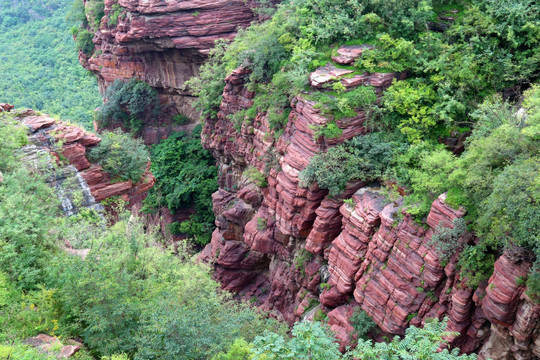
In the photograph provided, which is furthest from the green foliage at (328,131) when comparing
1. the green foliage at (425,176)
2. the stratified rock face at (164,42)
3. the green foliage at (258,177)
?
the stratified rock face at (164,42)

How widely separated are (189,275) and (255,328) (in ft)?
9.67

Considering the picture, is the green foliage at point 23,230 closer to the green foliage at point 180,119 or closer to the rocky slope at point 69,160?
the rocky slope at point 69,160

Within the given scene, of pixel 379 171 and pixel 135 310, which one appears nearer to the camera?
pixel 135 310

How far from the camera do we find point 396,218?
52.5 ft

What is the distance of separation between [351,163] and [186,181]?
58.6 feet

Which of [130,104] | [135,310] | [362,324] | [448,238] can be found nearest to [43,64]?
[130,104]

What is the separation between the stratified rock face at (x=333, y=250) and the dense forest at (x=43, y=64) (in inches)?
787

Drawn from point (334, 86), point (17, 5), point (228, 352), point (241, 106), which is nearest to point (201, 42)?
point (241, 106)

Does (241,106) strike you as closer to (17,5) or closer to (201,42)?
(201,42)

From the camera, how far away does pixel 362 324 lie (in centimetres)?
1684

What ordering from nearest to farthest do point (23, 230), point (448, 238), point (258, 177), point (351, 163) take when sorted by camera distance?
point (448, 238)
point (23, 230)
point (351, 163)
point (258, 177)

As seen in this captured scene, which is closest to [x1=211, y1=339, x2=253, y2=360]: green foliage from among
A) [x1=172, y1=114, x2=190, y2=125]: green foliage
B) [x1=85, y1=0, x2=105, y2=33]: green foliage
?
[x1=172, y1=114, x2=190, y2=125]: green foliage

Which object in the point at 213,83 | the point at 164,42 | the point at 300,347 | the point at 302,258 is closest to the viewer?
the point at 300,347

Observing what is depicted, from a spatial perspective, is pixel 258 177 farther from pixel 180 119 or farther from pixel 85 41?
pixel 85 41
